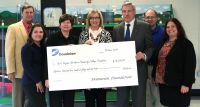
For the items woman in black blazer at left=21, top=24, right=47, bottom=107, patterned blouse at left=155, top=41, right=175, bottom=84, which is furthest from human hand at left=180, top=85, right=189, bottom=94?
woman in black blazer at left=21, top=24, right=47, bottom=107

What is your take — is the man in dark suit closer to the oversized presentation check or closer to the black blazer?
the oversized presentation check

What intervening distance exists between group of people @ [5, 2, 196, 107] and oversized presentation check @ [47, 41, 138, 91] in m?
0.11

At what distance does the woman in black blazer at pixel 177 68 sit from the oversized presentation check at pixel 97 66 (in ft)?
1.38

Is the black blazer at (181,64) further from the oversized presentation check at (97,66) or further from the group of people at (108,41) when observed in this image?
the oversized presentation check at (97,66)

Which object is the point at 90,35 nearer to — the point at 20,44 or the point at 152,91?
the point at 20,44

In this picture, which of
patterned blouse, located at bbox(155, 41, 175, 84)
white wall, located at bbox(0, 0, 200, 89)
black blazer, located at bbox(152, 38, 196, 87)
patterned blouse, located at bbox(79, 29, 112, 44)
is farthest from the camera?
white wall, located at bbox(0, 0, 200, 89)

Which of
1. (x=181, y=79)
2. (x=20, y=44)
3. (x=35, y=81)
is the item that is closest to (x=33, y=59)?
(x=35, y=81)

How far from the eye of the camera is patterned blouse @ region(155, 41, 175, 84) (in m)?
3.53

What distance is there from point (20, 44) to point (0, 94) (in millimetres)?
2534

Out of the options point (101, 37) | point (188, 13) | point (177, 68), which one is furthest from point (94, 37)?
point (188, 13)

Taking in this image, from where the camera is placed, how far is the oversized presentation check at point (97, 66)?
373cm

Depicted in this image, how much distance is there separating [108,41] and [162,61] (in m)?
0.72

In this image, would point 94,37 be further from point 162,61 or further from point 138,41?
point 162,61

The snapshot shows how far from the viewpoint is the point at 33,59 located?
11.9 ft
